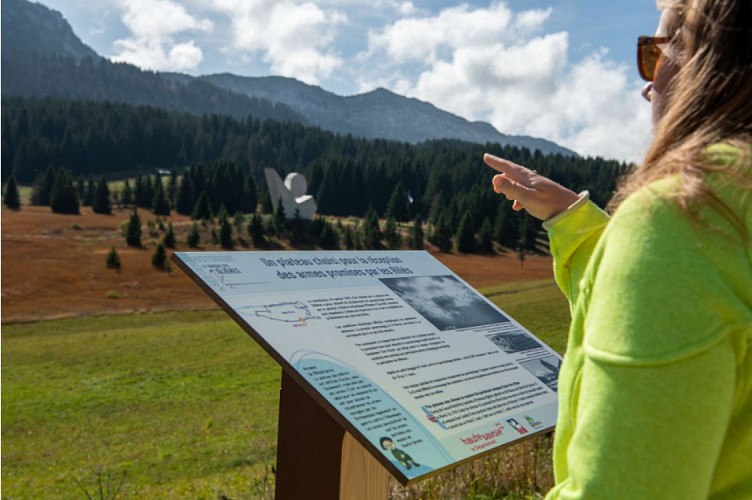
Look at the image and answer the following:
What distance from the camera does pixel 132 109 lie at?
128875mm

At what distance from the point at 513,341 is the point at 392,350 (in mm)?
837

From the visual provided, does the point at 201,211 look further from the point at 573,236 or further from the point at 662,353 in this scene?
the point at 662,353

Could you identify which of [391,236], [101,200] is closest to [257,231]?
[391,236]

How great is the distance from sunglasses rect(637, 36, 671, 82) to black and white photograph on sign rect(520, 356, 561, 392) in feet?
6.35

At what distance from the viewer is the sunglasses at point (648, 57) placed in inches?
55.5

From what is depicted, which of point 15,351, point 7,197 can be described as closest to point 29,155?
point 7,197

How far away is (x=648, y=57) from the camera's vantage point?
1.47 m

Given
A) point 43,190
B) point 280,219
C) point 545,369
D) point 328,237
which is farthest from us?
point 43,190

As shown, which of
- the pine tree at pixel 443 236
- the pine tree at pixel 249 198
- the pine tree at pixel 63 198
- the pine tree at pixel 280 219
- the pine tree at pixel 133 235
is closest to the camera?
the pine tree at pixel 133 235

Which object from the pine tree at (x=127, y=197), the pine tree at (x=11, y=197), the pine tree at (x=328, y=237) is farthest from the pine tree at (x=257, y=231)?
the pine tree at (x=11, y=197)

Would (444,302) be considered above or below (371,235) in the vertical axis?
above

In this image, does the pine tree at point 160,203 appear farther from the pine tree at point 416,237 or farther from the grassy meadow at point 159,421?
the grassy meadow at point 159,421

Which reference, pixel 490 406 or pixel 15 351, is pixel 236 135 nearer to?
pixel 15 351

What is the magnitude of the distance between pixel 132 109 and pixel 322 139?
115 ft
